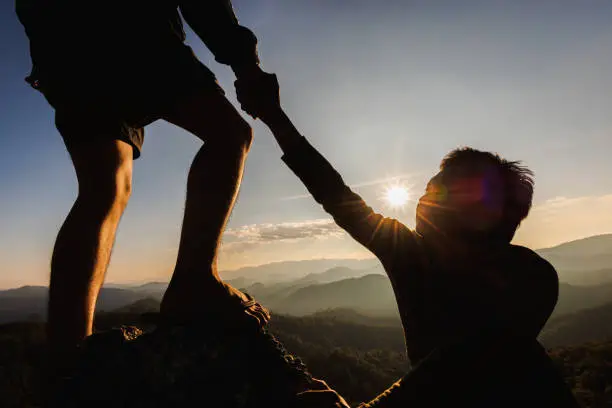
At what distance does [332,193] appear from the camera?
170 cm

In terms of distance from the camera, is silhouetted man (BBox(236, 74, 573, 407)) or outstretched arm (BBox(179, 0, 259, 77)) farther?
outstretched arm (BBox(179, 0, 259, 77))

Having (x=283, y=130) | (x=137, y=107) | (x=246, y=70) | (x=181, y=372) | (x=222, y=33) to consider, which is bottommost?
(x=181, y=372)

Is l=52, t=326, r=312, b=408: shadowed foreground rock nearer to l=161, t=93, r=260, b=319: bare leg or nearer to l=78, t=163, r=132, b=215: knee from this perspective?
l=161, t=93, r=260, b=319: bare leg

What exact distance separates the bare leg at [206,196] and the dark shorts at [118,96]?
110mm

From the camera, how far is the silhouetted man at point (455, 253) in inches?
56.8

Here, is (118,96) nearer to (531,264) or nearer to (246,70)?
(246,70)

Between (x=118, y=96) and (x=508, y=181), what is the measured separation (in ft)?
7.20

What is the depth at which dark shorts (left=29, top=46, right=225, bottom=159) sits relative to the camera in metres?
2.10

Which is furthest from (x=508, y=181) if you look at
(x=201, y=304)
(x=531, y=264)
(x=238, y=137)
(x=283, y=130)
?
(x=201, y=304)

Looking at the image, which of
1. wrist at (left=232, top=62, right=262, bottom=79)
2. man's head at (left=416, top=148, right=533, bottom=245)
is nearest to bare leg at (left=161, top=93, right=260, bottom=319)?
wrist at (left=232, top=62, right=262, bottom=79)

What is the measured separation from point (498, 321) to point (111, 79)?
2.36 metres

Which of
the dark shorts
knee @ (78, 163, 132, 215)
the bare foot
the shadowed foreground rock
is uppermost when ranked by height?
the dark shorts

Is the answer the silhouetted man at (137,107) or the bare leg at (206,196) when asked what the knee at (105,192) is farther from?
the bare leg at (206,196)

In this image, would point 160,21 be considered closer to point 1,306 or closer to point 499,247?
point 499,247
